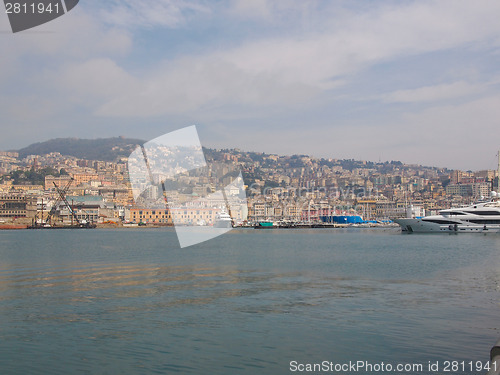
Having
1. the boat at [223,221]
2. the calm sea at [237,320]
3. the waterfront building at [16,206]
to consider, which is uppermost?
the waterfront building at [16,206]

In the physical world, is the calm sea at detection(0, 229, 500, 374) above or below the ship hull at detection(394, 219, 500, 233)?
above

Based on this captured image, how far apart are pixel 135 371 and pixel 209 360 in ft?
3.66

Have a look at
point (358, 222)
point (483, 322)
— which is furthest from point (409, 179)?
point (483, 322)

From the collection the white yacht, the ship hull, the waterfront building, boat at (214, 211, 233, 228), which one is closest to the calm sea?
the ship hull

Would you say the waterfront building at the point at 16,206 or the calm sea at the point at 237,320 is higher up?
the waterfront building at the point at 16,206

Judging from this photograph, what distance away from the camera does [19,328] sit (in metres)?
9.12

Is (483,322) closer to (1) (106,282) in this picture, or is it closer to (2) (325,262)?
(1) (106,282)

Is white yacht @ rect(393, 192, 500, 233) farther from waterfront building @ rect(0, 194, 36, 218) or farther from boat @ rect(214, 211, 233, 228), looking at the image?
waterfront building @ rect(0, 194, 36, 218)

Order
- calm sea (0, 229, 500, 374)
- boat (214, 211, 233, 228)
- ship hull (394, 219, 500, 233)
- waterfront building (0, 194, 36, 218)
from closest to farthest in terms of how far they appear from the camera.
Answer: calm sea (0, 229, 500, 374) < ship hull (394, 219, 500, 233) < boat (214, 211, 233, 228) < waterfront building (0, 194, 36, 218)

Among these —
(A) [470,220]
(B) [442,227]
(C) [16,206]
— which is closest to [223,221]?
(B) [442,227]

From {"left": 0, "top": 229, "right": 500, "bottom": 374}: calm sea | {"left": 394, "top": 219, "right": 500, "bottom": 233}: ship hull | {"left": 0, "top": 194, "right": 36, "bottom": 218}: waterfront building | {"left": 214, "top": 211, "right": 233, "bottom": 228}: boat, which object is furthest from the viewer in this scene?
{"left": 0, "top": 194, "right": 36, "bottom": 218}: waterfront building

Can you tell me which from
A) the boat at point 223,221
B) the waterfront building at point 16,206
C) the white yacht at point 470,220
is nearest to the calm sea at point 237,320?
the white yacht at point 470,220

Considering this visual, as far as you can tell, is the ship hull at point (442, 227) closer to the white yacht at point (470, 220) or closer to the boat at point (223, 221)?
the white yacht at point (470, 220)

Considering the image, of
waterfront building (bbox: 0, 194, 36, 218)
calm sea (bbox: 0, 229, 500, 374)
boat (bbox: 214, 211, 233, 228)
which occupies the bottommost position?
boat (bbox: 214, 211, 233, 228)
